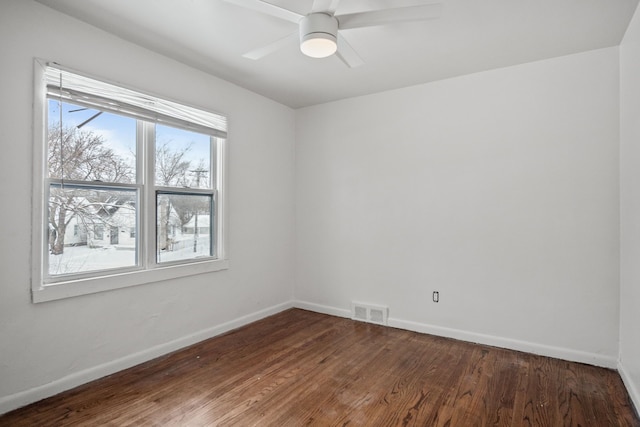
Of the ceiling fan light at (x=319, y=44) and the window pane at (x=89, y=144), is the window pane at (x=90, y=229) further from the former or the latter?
the ceiling fan light at (x=319, y=44)

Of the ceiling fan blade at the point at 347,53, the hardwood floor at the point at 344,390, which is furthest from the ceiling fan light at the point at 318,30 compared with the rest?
the hardwood floor at the point at 344,390

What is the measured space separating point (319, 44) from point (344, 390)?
2384 mm

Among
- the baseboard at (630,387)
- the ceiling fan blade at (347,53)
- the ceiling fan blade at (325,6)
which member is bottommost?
the baseboard at (630,387)

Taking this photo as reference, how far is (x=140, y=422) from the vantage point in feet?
6.59

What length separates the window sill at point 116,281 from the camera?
2.26m

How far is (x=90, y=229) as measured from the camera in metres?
2.54

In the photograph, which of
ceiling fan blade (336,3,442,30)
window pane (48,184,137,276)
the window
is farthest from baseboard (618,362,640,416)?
window pane (48,184,137,276)

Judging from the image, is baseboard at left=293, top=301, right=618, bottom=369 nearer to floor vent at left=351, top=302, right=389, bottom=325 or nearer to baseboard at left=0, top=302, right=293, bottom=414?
floor vent at left=351, top=302, right=389, bottom=325

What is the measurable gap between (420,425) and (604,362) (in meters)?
1.87

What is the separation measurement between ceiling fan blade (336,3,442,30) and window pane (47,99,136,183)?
1948mm

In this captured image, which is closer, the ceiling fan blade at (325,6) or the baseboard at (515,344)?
the ceiling fan blade at (325,6)

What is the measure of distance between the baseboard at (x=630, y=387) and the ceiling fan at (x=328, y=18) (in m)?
2.70

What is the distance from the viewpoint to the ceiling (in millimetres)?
2221

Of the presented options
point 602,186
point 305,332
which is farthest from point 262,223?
point 602,186
